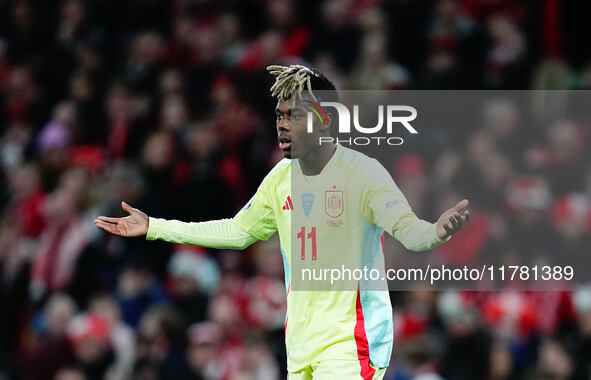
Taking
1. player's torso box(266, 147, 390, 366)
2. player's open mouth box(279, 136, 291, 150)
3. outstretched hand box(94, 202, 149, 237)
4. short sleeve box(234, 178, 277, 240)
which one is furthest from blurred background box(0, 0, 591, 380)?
outstretched hand box(94, 202, 149, 237)

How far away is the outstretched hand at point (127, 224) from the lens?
20.1 feet

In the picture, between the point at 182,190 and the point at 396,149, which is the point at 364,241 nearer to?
the point at 396,149

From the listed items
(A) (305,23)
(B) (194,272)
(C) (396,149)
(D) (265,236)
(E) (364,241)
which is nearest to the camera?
(E) (364,241)

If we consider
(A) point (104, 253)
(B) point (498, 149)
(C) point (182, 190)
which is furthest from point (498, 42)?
(A) point (104, 253)

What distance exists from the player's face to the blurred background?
8.72ft

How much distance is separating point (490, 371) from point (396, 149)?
2167 mm

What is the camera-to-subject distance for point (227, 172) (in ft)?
36.2

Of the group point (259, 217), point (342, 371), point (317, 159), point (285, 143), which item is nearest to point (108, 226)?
point (259, 217)

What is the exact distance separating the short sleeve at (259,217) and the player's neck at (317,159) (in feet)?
0.85

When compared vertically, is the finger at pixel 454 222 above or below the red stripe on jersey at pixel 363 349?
above

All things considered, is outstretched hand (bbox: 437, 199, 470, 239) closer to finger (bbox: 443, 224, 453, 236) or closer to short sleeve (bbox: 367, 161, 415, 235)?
finger (bbox: 443, 224, 453, 236)

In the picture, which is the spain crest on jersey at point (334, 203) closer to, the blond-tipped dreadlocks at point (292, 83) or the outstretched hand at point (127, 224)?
the blond-tipped dreadlocks at point (292, 83)

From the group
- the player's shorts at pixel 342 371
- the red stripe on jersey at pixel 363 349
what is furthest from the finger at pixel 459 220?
the player's shorts at pixel 342 371

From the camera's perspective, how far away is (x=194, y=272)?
1060 centimetres
